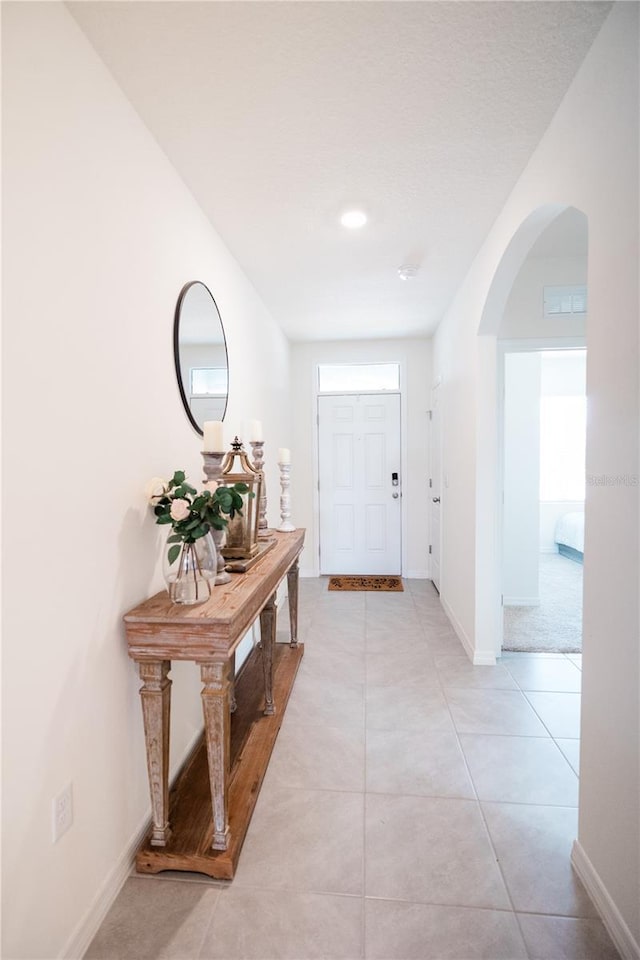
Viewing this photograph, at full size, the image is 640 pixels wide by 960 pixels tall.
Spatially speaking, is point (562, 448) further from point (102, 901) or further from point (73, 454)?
point (102, 901)

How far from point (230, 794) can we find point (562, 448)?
6.11 metres

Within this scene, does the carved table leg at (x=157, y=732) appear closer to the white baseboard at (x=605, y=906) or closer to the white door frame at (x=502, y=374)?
the white baseboard at (x=605, y=906)

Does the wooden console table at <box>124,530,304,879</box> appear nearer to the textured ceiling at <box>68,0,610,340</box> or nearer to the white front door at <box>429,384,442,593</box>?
the textured ceiling at <box>68,0,610,340</box>

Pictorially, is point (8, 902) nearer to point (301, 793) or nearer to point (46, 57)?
point (301, 793)

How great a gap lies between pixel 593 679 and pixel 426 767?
88 cm

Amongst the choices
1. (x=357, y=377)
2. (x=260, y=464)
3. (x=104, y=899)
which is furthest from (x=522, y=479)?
(x=104, y=899)

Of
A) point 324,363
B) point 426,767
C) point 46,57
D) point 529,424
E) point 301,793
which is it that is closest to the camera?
point 46,57

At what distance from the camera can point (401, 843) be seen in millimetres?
1463

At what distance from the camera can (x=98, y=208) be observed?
127 centimetres

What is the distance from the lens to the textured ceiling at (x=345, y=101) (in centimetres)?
120

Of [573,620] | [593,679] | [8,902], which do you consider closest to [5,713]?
[8,902]

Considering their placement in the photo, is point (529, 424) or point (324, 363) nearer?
point (529, 424)

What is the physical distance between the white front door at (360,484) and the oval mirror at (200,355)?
2434 mm

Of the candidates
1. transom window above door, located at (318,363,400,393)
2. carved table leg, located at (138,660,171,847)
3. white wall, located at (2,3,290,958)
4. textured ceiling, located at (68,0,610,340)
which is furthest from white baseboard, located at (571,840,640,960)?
transom window above door, located at (318,363,400,393)
